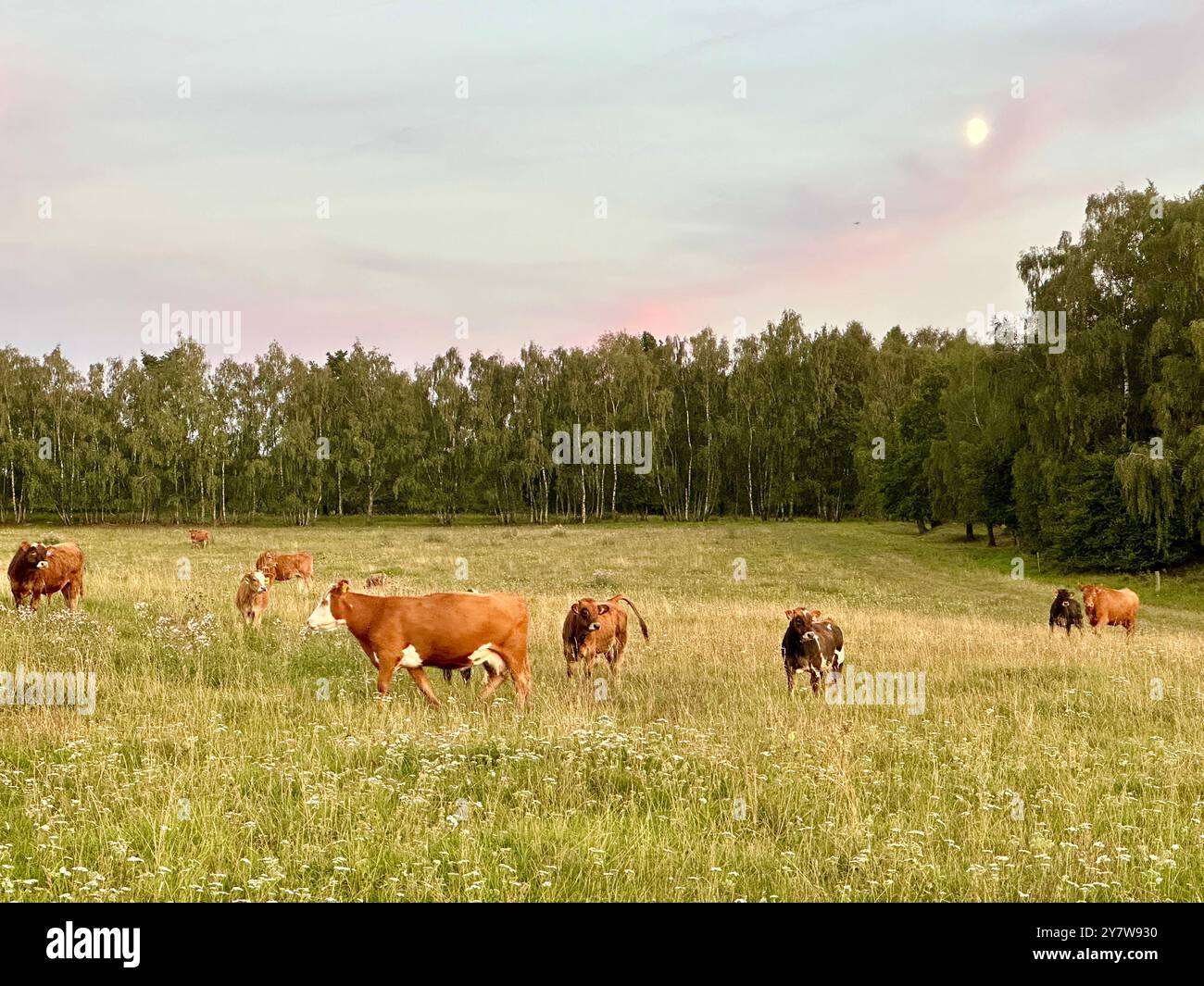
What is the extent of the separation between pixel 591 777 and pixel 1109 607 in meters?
18.6

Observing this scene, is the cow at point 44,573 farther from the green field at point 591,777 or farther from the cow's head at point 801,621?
the cow's head at point 801,621

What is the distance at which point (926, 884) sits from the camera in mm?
5375

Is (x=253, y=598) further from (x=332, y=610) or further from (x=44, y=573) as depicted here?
(x=332, y=610)

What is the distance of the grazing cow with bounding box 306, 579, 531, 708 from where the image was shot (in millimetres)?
10461

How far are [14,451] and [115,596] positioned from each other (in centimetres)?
6299

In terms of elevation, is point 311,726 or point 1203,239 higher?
point 1203,239

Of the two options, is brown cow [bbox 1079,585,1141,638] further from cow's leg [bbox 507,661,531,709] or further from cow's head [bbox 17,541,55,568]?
cow's head [bbox 17,541,55,568]

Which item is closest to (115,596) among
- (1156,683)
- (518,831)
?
(518,831)

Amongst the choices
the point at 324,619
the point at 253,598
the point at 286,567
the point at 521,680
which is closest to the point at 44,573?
the point at 253,598

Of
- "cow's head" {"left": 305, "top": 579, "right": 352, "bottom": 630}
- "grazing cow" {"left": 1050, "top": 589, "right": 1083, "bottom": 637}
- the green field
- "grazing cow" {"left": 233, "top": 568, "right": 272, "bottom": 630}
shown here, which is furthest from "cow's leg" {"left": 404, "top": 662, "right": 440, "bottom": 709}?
"grazing cow" {"left": 1050, "top": 589, "right": 1083, "bottom": 637}

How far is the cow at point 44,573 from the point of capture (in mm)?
16047

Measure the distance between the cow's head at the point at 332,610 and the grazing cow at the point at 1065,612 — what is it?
53.7 feet

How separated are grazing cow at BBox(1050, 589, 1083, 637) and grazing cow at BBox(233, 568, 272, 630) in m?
16.7
